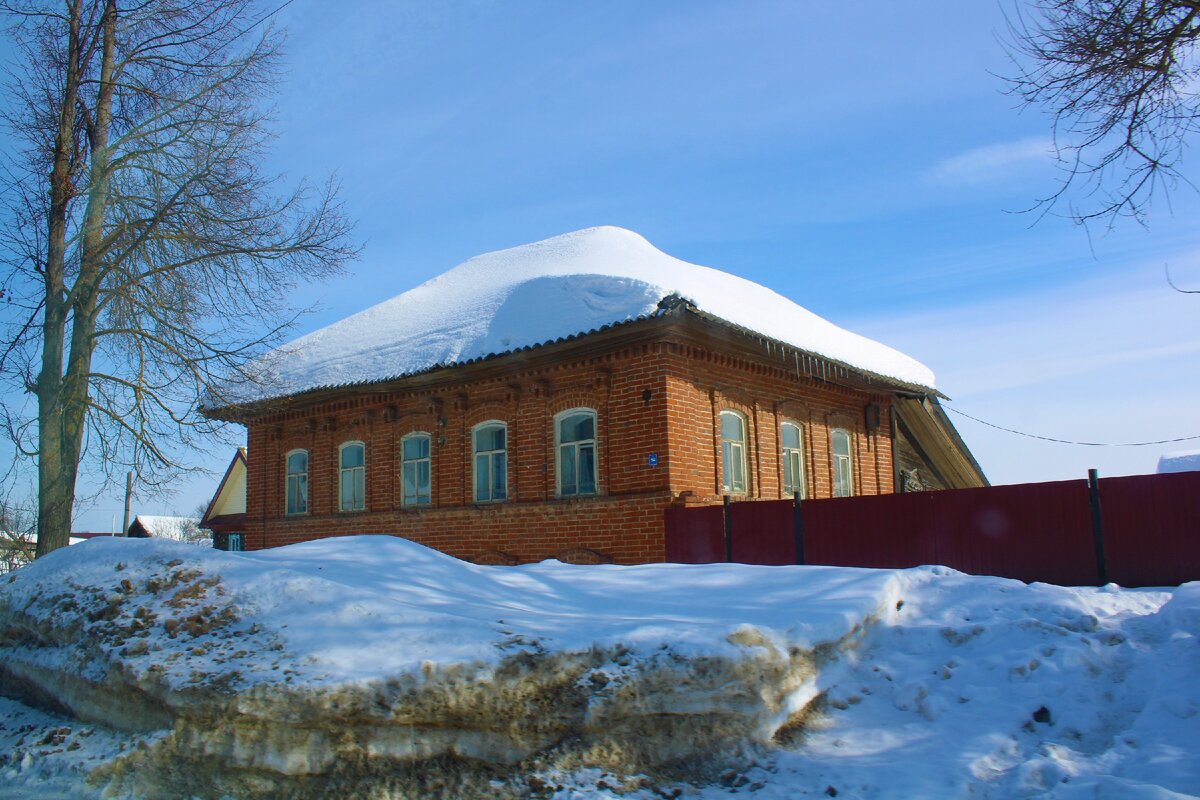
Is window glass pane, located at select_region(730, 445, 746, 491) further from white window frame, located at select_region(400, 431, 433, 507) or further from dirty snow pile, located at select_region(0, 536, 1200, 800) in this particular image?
dirty snow pile, located at select_region(0, 536, 1200, 800)

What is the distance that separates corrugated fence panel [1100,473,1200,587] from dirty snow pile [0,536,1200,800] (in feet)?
11.4

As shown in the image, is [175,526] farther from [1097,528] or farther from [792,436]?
[1097,528]

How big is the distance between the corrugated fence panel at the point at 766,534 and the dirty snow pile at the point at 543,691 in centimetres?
530

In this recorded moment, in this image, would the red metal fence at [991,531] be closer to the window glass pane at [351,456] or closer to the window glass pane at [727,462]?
the window glass pane at [727,462]

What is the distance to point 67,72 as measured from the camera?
12.1 metres

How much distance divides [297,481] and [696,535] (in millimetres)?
9727

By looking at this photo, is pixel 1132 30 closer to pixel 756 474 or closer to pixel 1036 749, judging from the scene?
A: pixel 1036 749

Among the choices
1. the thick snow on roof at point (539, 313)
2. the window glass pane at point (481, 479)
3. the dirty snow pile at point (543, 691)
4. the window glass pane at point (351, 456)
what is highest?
the thick snow on roof at point (539, 313)

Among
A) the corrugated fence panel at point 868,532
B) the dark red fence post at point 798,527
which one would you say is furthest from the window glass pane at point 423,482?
the corrugated fence panel at point 868,532

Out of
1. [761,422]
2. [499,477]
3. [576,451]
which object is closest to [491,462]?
[499,477]

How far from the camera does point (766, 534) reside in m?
11.4

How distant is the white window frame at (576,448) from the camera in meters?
12.9

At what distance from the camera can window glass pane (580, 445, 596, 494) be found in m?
13.0

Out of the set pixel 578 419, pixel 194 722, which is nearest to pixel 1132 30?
pixel 578 419
